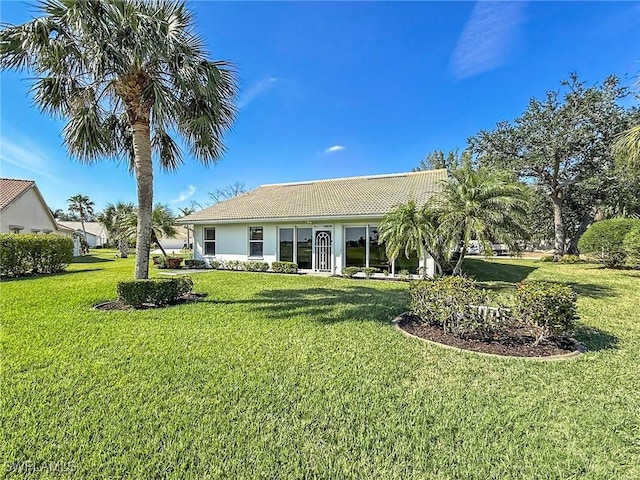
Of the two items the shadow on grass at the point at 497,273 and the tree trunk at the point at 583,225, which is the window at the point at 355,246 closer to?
the shadow on grass at the point at 497,273

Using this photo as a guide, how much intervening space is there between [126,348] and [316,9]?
10.5m

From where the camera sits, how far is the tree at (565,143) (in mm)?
21438

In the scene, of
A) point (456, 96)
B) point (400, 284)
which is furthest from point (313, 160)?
point (400, 284)

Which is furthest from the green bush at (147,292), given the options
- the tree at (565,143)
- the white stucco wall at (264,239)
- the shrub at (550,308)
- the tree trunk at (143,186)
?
the tree at (565,143)

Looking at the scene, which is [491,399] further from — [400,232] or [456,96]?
[456,96]

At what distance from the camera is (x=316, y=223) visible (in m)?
15.6

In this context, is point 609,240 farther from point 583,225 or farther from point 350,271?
point 350,271

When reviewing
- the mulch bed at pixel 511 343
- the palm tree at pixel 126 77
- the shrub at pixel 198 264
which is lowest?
the mulch bed at pixel 511 343

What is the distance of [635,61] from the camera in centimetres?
805

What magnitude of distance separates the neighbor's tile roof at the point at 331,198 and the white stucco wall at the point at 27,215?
11931 millimetres

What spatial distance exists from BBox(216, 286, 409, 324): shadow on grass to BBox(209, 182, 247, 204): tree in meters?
40.7

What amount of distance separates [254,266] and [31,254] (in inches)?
394

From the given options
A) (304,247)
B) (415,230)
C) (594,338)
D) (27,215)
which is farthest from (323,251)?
(27,215)

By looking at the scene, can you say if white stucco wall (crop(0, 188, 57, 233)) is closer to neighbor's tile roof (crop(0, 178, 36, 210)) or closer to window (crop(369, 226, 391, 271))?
neighbor's tile roof (crop(0, 178, 36, 210))
